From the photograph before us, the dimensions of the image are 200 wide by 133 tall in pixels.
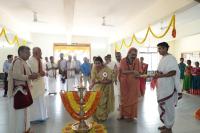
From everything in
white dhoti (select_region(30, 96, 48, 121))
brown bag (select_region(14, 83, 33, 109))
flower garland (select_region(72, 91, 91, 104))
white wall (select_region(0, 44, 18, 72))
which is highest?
white wall (select_region(0, 44, 18, 72))

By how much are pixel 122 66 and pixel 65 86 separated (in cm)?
524

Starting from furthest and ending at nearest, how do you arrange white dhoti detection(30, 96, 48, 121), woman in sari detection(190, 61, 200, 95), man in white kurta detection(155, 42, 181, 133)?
woman in sari detection(190, 61, 200, 95) < white dhoti detection(30, 96, 48, 121) < man in white kurta detection(155, 42, 181, 133)

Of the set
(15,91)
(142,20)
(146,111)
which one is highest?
(142,20)

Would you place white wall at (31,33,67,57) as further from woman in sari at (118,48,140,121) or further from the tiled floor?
woman in sari at (118,48,140,121)

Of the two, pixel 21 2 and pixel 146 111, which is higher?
pixel 21 2

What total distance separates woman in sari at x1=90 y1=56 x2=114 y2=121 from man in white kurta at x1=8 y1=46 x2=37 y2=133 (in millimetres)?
1462

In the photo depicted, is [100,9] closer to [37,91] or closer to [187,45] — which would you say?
[37,91]

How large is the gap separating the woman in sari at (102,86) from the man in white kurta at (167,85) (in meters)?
1.21

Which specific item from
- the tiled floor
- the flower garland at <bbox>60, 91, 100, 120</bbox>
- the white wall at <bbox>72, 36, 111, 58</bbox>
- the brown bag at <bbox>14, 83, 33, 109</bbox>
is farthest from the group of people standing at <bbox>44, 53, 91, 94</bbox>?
the white wall at <bbox>72, 36, 111, 58</bbox>

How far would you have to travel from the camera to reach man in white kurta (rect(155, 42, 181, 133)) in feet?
11.9

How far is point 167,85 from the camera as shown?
367 centimetres

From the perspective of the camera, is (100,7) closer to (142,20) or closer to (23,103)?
(142,20)

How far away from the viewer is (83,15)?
8227 millimetres

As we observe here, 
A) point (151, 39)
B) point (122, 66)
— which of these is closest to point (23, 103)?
point (122, 66)
